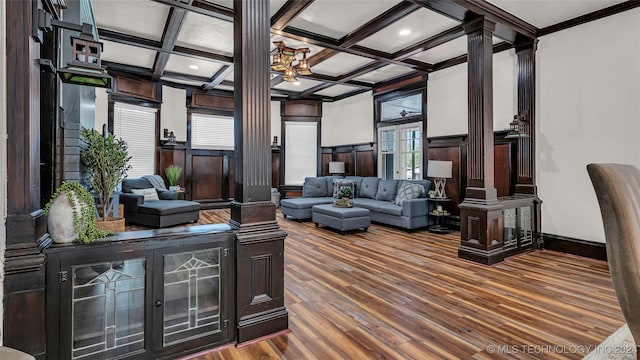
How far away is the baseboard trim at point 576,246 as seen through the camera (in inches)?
153

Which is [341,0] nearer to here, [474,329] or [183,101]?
[474,329]

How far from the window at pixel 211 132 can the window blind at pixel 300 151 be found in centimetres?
164

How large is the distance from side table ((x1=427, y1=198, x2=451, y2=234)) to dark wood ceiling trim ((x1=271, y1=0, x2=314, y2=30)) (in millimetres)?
3846

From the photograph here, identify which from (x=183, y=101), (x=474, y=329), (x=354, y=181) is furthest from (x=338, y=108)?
(x=474, y=329)

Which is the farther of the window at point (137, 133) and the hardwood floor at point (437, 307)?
the window at point (137, 133)

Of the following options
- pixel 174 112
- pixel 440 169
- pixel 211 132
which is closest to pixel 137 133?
pixel 174 112

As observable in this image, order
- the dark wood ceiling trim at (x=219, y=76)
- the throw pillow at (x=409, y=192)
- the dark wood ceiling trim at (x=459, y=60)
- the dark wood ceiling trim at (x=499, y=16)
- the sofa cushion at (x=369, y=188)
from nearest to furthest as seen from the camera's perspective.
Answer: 1. the dark wood ceiling trim at (x=499, y=16)
2. the dark wood ceiling trim at (x=459, y=60)
3. the throw pillow at (x=409, y=192)
4. the dark wood ceiling trim at (x=219, y=76)
5. the sofa cushion at (x=369, y=188)

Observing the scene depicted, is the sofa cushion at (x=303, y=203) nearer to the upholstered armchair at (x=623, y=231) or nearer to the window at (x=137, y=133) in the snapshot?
the window at (x=137, y=133)

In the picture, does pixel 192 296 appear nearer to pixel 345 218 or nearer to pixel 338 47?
pixel 345 218

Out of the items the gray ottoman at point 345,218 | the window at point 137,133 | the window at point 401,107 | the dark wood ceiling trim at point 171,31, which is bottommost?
the gray ottoman at point 345,218

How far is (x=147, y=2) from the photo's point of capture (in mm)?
3906

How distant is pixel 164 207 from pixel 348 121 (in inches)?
200

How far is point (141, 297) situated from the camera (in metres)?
1.81

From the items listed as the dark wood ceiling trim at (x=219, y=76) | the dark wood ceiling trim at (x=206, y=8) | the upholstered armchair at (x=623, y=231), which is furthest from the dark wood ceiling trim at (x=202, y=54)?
the upholstered armchair at (x=623, y=231)
